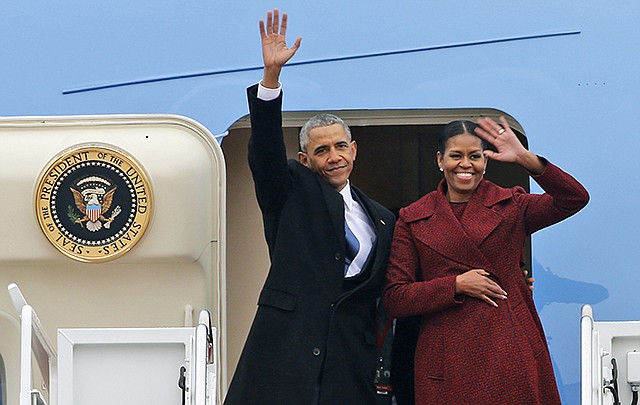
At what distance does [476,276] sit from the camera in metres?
3.16

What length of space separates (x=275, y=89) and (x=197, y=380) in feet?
2.42

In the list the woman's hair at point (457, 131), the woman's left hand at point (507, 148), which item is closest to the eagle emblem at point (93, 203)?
the woman's hair at point (457, 131)

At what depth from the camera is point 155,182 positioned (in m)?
3.84

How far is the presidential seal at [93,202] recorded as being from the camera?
3.81 m

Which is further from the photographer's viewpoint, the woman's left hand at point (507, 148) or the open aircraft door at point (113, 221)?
the open aircraft door at point (113, 221)

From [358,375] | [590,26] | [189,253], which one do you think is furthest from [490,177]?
[358,375]

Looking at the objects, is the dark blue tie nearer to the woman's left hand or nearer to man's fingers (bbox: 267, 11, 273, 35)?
the woman's left hand

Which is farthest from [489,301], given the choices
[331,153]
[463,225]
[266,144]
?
[266,144]

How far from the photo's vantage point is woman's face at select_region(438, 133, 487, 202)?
323 centimetres

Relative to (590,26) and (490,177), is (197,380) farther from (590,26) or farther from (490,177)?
(490,177)

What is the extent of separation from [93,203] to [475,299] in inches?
48.5

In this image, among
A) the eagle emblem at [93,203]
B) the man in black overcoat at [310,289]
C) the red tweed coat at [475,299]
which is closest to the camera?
the red tweed coat at [475,299]

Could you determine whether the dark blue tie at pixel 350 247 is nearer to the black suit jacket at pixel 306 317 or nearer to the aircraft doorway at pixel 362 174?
the black suit jacket at pixel 306 317

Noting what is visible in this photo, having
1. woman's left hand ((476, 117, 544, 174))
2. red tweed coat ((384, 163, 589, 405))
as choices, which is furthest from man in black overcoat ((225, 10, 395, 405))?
woman's left hand ((476, 117, 544, 174))
